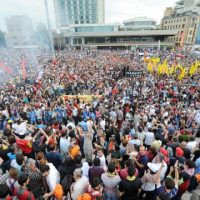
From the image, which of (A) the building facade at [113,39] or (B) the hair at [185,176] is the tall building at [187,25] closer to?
(A) the building facade at [113,39]

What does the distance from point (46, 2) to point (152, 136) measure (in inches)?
823

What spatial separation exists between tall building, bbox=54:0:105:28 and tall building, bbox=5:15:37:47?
22112 millimetres

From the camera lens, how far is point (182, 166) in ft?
13.0

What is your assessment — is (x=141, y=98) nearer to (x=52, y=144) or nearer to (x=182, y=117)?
(x=182, y=117)

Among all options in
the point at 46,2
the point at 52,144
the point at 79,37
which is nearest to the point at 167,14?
the point at 79,37

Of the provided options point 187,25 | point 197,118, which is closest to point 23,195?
point 197,118

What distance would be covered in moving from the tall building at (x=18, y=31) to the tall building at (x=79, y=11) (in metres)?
22.1

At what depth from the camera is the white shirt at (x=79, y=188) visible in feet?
10.6

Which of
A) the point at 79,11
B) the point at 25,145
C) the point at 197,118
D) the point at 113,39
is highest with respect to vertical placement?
the point at 79,11

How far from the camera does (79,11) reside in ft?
316

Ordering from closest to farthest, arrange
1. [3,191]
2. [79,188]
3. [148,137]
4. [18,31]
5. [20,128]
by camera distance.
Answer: [3,191], [79,188], [148,137], [20,128], [18,31]

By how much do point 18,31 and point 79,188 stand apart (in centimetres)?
8485

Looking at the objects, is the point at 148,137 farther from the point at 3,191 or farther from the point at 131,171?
the point at 3,191

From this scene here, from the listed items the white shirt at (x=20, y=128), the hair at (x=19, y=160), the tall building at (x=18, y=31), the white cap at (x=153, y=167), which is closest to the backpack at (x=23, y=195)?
the hair at (x=19, y=160)
